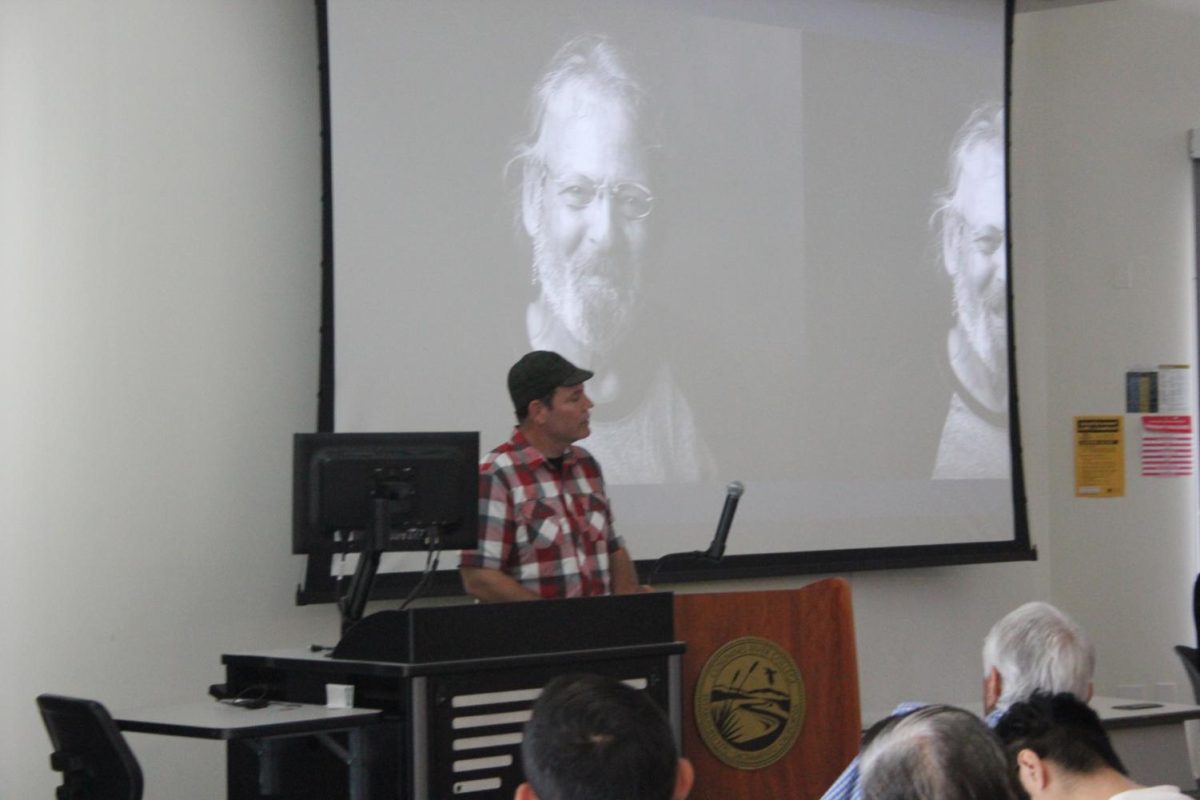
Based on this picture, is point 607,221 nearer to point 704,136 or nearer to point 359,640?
point 704,136

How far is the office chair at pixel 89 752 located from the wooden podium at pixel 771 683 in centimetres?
112

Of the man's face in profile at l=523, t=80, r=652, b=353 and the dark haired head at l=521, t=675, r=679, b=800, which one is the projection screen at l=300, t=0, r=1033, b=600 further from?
the dark haired head at l=521, t=675, r=679, b=800

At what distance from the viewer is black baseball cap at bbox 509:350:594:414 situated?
3.34 m

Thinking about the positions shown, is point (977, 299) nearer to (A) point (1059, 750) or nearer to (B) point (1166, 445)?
(B) point (1166, 445)

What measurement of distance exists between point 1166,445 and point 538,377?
3909 millimetres

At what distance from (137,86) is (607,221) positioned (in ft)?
4.93

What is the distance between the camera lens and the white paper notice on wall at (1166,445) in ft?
20.7

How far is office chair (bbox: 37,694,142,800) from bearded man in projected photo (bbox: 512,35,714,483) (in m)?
2.03

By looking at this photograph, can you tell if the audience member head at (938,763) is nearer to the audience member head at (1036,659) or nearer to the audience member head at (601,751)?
the audience member head at (601,751)

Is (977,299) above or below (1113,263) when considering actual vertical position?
below

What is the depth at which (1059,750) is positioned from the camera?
226cm

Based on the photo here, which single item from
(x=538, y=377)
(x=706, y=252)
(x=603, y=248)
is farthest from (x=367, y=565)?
(x=706, y=252)

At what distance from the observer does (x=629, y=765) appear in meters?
1.54

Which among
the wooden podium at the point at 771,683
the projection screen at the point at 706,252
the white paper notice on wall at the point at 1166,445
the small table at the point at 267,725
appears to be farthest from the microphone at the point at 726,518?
the white paper notice on wall at the point at 1166,445
